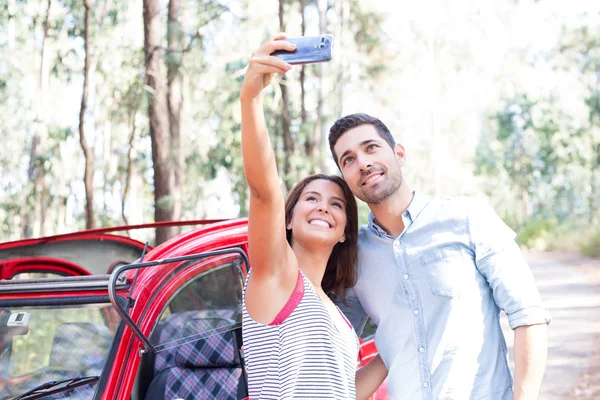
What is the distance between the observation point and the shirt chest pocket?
2676 mm

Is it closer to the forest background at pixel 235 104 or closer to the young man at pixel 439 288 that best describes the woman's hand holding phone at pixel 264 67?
the young man at pixel 439 288

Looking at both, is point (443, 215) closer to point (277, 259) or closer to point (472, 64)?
point (277, 259)

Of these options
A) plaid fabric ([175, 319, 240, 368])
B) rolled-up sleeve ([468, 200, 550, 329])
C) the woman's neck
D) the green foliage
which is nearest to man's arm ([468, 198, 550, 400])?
rolled-up sleeve ([468, 200, 550, 329])

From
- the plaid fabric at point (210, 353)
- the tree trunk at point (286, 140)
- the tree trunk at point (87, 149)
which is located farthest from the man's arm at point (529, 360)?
the tree trunk at point (87, 149)

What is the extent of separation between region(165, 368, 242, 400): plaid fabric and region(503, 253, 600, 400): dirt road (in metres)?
6.24

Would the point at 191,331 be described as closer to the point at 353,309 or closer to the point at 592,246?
the point at 353,309

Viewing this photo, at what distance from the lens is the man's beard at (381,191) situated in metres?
2.83

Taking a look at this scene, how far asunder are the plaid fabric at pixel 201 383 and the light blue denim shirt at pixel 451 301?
3.50 feet

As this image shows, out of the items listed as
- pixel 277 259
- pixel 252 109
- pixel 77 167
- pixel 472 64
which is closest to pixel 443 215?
pixel 277 259

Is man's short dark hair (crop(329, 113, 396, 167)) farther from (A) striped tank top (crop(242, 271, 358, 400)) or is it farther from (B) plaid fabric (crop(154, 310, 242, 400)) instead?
(B) plaid fabric (crop(154, 310, 242, 400))

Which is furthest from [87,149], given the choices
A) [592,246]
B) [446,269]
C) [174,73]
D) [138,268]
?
[592,246]

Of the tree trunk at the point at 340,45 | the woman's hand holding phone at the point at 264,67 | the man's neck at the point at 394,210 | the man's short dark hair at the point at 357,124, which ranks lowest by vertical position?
the man's neck at the point at 394,210

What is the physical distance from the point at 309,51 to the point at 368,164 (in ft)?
2.76

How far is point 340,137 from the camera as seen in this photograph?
2996 millimetres
